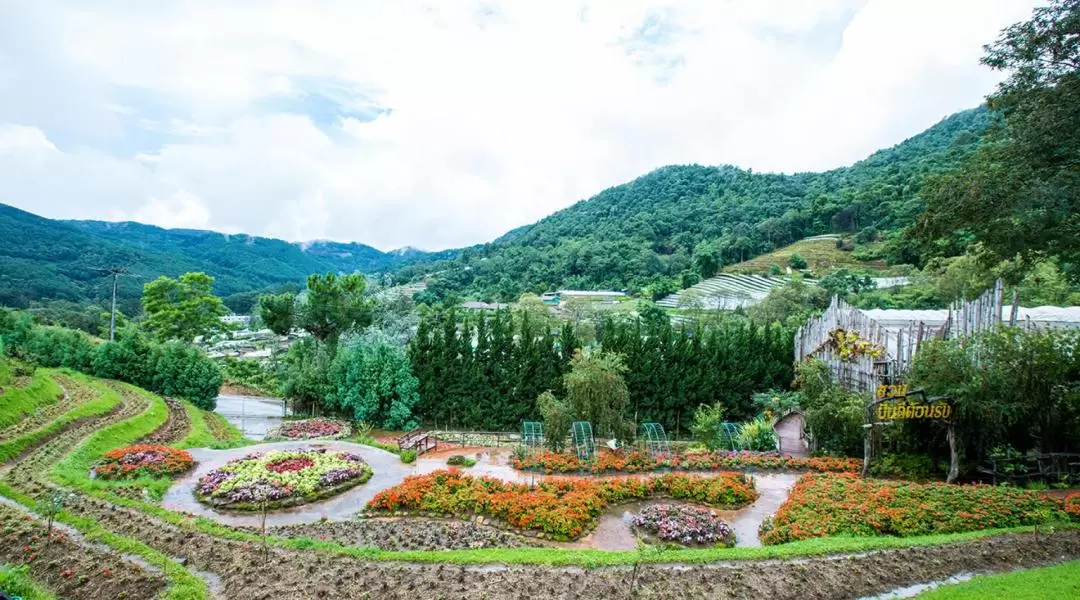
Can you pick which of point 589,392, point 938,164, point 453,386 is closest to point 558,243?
point 938,164

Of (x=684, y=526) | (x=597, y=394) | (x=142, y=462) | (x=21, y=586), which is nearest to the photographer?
(x=21, y=586)

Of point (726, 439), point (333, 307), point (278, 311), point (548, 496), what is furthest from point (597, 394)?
point (278, 311)

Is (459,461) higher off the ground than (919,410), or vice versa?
(919,410)

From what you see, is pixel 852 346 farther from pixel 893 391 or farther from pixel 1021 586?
pixel 1021 586

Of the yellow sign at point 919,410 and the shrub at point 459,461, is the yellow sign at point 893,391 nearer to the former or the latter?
the yellow sign at point 919,410

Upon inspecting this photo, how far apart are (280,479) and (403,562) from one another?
6.61 m

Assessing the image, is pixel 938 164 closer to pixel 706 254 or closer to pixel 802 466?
pixel 706 254

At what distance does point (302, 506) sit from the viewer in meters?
13.0

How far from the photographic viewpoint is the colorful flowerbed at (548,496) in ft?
37.7

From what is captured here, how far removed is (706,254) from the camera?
7900 cm

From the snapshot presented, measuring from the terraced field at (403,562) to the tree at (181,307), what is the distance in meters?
30.8

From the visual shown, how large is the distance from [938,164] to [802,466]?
7295 centimetres

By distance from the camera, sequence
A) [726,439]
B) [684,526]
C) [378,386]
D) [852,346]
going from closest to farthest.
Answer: [684,526] → [852,346] → [726,439] → [378,386]

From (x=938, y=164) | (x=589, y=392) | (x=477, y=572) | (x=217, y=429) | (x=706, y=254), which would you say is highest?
(x=938, y=164)
